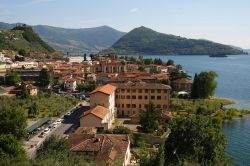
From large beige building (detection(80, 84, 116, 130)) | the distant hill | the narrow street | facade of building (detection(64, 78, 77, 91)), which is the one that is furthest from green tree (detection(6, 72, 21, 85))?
the distant hill

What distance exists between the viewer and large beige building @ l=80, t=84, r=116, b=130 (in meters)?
36.9

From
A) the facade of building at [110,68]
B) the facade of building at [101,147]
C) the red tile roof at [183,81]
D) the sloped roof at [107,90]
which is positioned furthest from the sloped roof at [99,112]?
the facade of building at [110,68]

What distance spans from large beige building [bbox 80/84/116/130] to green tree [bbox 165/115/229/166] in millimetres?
14239

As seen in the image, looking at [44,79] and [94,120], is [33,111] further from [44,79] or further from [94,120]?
[44,79]

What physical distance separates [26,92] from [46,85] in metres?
12.3

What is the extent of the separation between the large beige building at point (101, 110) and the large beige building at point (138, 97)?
1.64 metres

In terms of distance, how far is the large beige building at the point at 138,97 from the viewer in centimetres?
4678

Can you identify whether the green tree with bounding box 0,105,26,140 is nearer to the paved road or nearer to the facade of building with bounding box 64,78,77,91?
the paved road

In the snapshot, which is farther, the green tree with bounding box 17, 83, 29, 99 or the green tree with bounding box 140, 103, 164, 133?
the green tree with bounding box 17, 83, 29, 99

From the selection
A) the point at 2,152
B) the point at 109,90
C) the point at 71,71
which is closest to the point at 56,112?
the point at 109,90

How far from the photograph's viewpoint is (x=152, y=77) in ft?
231

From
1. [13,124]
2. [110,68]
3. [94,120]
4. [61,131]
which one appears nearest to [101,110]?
[94,120]

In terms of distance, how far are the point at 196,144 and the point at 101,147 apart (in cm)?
648

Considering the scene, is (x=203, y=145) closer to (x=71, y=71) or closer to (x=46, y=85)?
(x=46, y=85)
